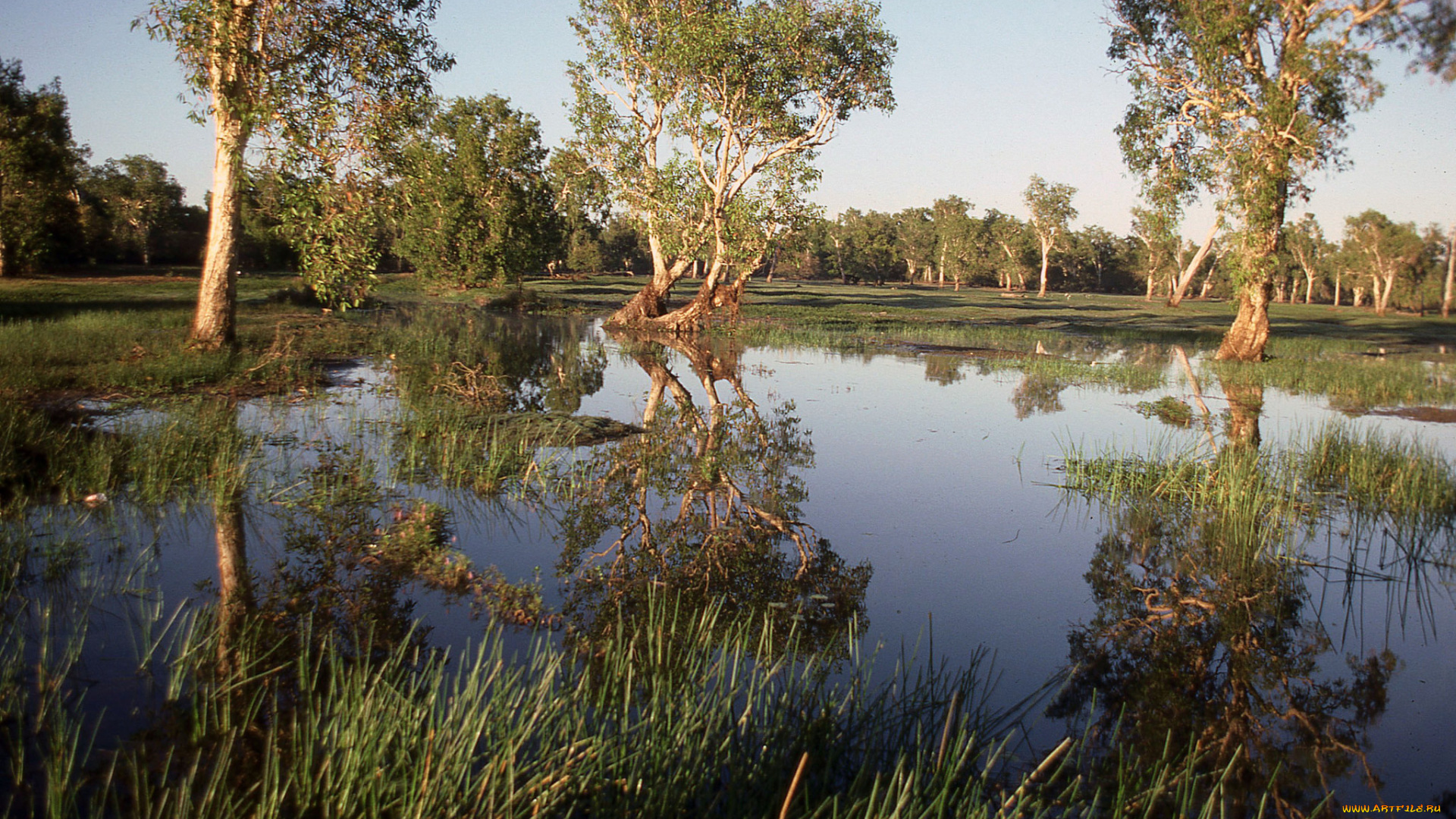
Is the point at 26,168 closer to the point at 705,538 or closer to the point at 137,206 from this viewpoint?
the point at 137,206

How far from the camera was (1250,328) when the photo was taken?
22.9 metres

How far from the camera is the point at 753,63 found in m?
27.5

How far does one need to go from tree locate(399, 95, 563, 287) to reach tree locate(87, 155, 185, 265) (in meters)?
24.2

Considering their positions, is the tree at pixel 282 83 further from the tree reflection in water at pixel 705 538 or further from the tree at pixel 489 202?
the tree at pixel 489 202

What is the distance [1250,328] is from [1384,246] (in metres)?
76.7

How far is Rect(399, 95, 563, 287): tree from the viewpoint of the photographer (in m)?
38.1

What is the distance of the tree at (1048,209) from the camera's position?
8850 cm

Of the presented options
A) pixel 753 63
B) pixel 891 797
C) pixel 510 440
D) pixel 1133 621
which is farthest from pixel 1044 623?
pixel 753 63

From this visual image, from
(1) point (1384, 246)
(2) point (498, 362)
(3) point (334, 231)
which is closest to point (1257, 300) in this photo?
(2) point (498, 362)

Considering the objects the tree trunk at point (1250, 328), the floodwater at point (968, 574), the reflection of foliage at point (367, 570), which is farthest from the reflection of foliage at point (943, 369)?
the reflection of foliage at point (367, 570)

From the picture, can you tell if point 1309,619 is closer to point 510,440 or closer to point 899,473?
point 899,473

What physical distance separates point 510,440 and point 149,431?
3.61 meters

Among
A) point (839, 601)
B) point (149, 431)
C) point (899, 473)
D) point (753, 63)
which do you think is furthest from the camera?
point (753, 63)

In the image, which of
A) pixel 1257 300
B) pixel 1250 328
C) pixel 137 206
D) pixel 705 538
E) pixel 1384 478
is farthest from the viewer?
pixel 137 206
